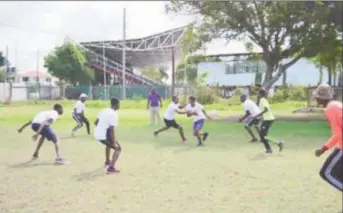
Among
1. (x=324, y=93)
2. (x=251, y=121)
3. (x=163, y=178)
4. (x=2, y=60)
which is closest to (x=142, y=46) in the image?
(x=251, y=121)

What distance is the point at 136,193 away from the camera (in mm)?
7676

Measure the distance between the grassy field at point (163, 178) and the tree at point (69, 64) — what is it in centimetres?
97

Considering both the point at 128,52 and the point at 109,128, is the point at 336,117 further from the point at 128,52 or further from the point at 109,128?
the point at 128,52

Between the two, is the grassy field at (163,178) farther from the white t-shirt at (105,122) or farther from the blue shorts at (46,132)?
the white t-shirt at (105,122)

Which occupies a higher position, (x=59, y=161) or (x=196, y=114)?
(x=196, y=114)

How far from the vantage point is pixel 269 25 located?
23.9 metres

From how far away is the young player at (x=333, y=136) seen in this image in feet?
13.6

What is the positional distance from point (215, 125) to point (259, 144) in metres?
7.11

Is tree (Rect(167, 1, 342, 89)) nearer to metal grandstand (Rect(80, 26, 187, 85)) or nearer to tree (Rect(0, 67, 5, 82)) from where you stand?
metal grandstand (Rect(80, 26, 187, 85))

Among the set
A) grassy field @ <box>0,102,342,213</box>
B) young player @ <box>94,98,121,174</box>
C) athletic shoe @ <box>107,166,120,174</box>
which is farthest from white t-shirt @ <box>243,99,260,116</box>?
athletic shoe @ <box>107,166,120,174</box>

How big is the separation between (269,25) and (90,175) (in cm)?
1614

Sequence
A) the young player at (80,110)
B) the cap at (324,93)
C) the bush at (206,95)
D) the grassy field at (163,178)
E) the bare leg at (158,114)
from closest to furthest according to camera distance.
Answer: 1. the cap at (324,93)
2. the grassy field at (163,178)
3. the young player at (80,110)
4. the bare leg at (158,114)
5. the bush at (206,95)

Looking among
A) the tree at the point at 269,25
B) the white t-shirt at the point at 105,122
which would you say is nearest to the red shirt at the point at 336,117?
the white t-shirt at the point at 105,122

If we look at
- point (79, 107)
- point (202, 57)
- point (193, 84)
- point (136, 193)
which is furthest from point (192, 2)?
point (136, 193)
